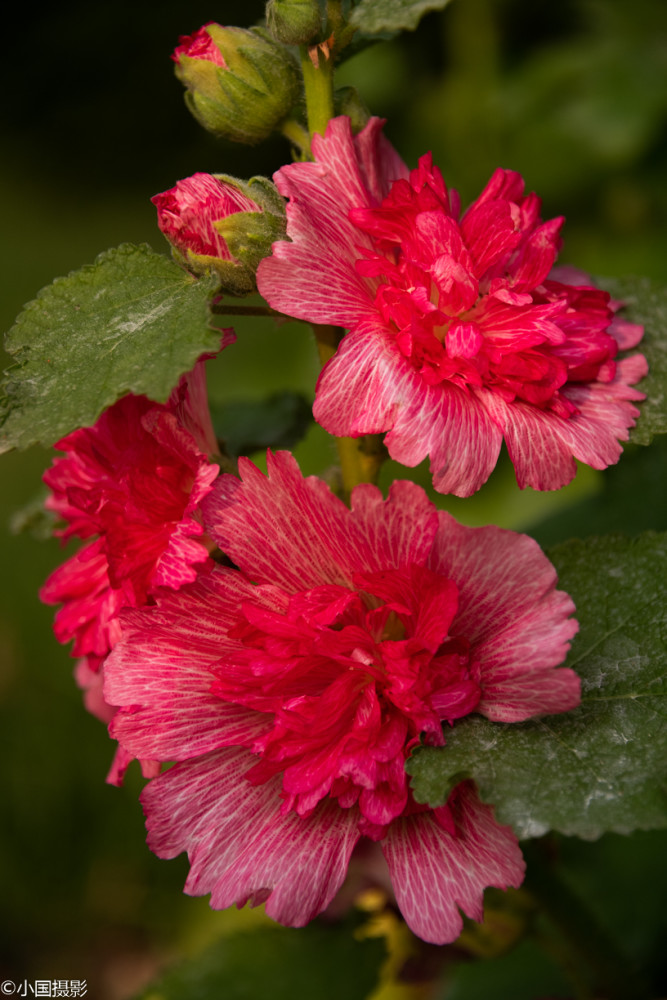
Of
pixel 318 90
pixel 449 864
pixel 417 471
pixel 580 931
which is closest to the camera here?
pixel 449 864

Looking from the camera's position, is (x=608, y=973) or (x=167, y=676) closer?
(x=167, y=676)

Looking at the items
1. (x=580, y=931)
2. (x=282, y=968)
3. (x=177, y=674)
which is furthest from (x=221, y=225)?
(x=282, y=968)

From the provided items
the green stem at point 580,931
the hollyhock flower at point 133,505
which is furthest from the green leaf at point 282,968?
the hollyhock flower at point 133,505

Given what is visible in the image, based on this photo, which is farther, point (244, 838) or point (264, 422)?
point (264, 422)

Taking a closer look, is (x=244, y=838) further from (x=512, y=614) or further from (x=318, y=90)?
(x=318, y=90)

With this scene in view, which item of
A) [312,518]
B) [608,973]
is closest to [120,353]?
[312,518]

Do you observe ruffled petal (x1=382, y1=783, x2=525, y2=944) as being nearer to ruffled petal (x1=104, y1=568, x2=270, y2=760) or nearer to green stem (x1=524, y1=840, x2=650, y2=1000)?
ruffled petal (x1=104, y1=568, x2=270, y2=760)

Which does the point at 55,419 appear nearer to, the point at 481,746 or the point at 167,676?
the point at 167,676
